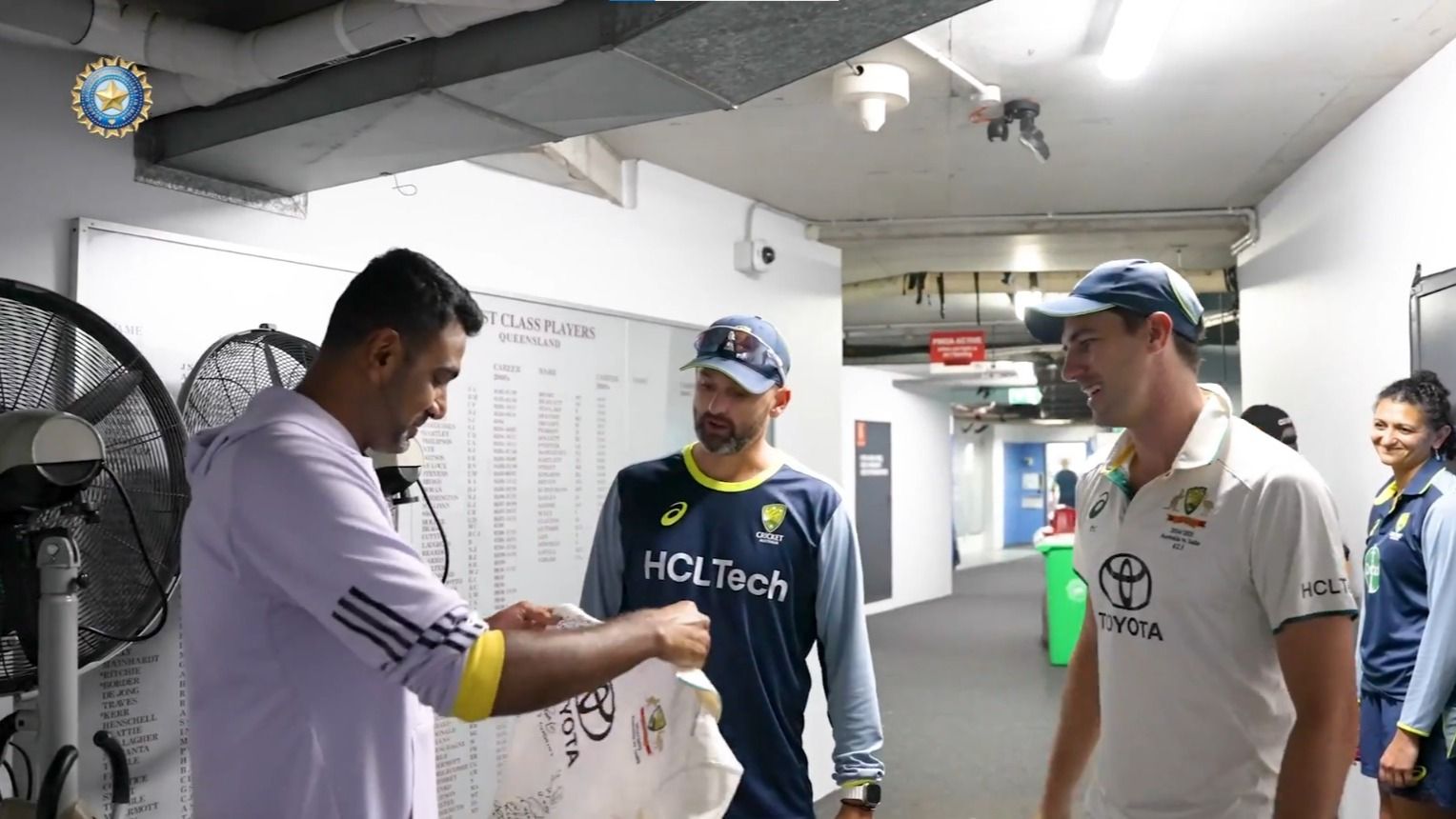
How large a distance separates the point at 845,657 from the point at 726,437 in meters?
0.48

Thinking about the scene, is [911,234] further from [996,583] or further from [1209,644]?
[996,583]

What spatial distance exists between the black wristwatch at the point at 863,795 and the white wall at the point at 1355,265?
2.29 m

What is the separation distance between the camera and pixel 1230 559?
147 centimetres

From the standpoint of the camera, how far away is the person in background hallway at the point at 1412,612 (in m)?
2.65

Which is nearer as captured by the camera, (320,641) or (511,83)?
(320,641)

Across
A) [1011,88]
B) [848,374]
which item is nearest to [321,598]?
[1011,88]

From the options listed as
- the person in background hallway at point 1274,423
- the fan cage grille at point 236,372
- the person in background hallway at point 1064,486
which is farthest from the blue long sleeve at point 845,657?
the person in background hallway at point 1064,486

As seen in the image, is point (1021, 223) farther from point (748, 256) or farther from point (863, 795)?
point (863, 795)

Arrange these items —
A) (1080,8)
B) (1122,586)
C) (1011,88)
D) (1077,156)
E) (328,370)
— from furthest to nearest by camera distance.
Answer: (1077,156) < (1011,88) < (1080,8) < (1122,586) < (328,370)

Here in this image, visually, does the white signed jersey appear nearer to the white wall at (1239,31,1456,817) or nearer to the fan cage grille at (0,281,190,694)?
the fan cage grille at (0,281,190,694)

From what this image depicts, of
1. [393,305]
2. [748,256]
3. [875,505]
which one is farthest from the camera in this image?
[875,505]

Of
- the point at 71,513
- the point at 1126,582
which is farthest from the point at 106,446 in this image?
the point at 1126,582

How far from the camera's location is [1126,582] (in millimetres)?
1613

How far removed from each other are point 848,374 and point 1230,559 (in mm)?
8947
